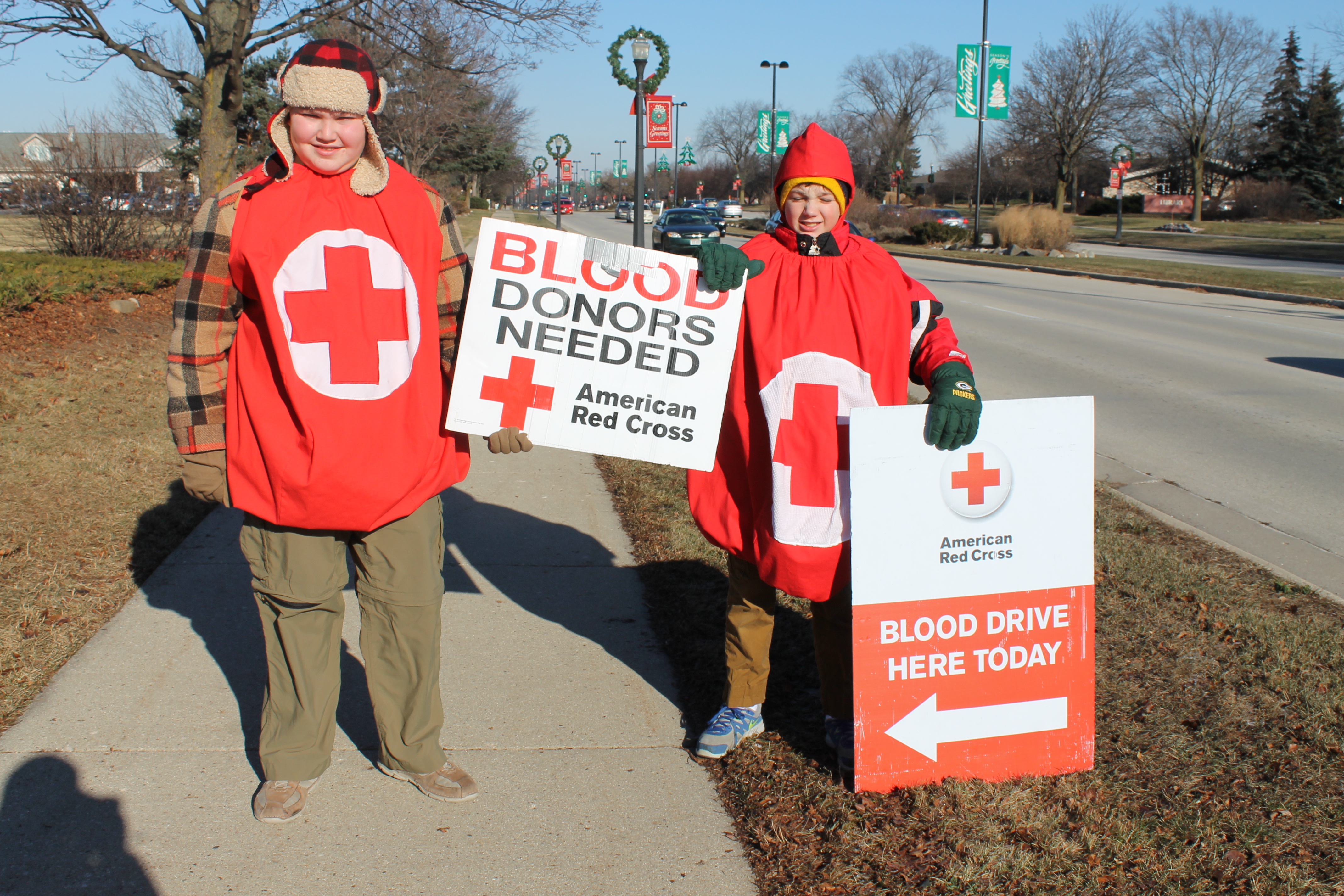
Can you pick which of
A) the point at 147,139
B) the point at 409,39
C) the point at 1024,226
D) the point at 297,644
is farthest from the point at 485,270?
the point at 1024,226

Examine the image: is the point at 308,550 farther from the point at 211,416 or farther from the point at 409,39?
the point at 409,39

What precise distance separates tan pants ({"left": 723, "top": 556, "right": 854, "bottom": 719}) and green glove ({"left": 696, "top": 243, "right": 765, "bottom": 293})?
82 cm

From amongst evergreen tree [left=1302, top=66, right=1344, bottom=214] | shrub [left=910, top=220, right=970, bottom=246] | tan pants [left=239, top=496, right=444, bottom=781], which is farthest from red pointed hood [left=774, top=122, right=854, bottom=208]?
evergreen tree [left=1302, top=66, right=1344, bottom=214]

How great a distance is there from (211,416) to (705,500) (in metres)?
1.37

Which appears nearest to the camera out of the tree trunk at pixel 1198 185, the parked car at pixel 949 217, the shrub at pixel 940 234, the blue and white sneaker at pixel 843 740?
the blue and white sneaker at pixel 843 740

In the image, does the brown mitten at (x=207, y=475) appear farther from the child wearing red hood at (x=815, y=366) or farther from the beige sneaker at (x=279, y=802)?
the child wearing red hood at (x=815, y=366)

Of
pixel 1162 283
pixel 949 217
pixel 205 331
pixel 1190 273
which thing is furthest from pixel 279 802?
pixel 949 217

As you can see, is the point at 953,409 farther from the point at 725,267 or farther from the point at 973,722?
the point at 973,722

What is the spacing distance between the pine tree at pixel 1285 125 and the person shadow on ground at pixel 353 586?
67624 mm

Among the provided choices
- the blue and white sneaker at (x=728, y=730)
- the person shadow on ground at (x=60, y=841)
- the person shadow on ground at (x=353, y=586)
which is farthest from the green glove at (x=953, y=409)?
the person shadow on ground at (x=60, y=841)

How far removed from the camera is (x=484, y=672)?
151 inches

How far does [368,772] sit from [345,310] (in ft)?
4.59

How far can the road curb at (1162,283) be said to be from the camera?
1908cm

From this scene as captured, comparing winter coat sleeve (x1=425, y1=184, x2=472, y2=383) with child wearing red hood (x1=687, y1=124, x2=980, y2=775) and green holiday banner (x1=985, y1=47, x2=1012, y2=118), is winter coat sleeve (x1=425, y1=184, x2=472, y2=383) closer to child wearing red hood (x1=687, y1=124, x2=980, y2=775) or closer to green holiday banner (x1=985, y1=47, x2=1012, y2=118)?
child wearing red hood (x1=687, y1=124, x2=980, y2=775)
